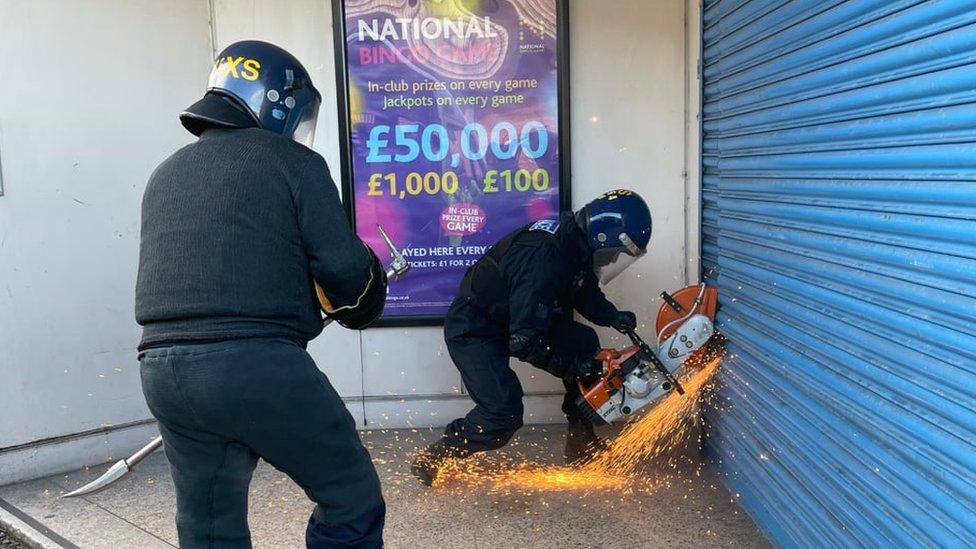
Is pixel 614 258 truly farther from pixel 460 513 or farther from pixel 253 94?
pixel 253 94

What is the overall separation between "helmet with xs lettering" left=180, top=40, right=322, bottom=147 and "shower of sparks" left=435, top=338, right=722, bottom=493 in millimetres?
2523

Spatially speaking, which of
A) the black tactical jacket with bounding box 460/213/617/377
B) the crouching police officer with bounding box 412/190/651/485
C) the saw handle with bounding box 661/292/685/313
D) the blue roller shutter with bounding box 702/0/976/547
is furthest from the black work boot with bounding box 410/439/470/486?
the blue roller shutter with bounding box 702/0/976/547

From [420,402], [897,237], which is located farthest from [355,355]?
[897,237]

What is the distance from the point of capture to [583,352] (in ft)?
15.6

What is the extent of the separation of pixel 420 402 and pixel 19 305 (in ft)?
8.44

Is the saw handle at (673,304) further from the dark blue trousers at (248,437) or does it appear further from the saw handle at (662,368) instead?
the dark blue trousers at (248,437)

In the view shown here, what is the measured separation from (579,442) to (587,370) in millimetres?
667

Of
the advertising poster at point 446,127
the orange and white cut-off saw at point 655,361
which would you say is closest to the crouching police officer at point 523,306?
the orange and white cut-off saw at point 655,361

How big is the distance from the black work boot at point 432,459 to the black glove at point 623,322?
112 centimetres

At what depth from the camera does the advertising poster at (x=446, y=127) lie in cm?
529

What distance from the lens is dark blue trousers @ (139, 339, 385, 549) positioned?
8.07ft

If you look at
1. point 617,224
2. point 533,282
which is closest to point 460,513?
point 533,282

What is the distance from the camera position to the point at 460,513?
4285 millimetres

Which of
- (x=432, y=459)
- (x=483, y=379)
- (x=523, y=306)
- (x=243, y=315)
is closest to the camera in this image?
(x=243, y=315)
